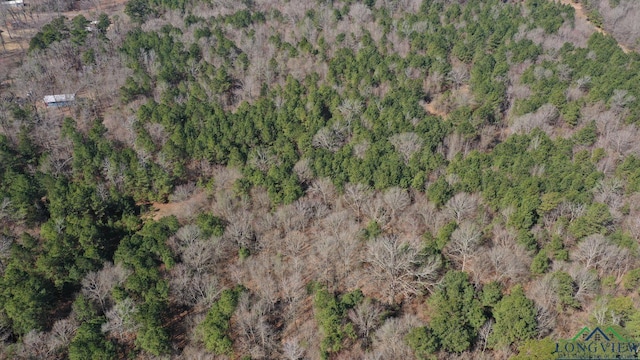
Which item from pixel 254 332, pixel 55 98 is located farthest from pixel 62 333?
pixel 55 98

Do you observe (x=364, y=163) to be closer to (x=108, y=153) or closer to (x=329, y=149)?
(x=329, y=149)

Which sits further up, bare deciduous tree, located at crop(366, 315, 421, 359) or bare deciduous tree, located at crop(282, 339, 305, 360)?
bare deciduous tree, located at crop(366, 315, 421, 359)

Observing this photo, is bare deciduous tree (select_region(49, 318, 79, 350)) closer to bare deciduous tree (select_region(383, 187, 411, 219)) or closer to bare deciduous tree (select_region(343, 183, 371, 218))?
bare deciduous tree (select_region(343, 183, 371, 218))

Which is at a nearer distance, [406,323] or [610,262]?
[406,323]

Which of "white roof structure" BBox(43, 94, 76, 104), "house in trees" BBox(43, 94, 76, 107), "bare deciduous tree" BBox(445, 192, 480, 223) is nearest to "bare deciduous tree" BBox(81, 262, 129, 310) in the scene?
"bare deciduous tree" BBox(445, 192, 480, 223)

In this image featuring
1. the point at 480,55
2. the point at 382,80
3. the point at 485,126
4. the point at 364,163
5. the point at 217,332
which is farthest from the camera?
the point at 480,55

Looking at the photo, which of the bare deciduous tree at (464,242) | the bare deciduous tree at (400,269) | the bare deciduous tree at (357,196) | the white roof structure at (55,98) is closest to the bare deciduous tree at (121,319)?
the bare deciduous tree at (400,269)

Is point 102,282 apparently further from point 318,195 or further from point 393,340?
point 393,340

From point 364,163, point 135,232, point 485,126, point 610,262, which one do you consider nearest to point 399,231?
point 364,163
